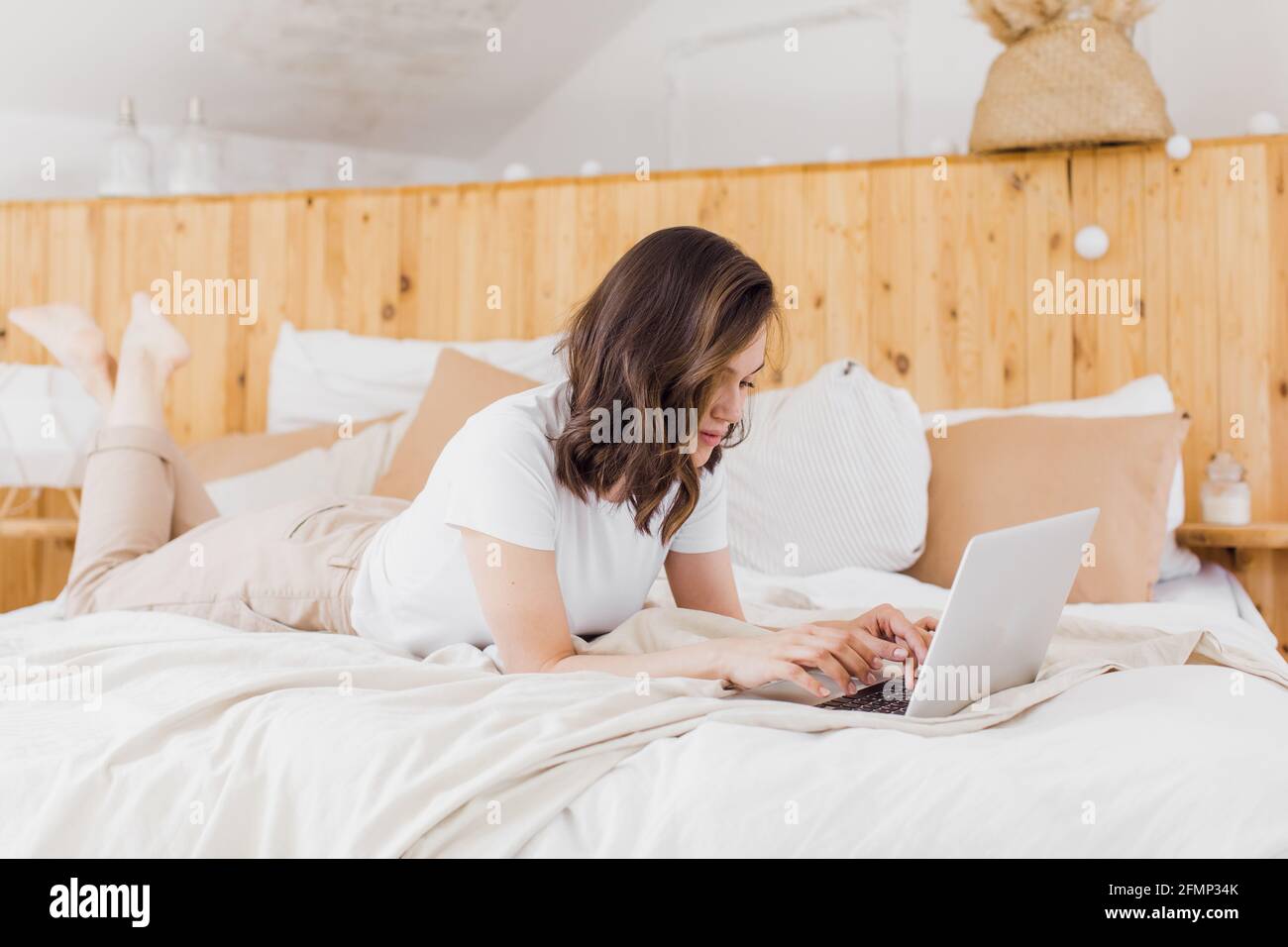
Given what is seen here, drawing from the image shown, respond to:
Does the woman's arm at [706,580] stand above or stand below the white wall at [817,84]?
below

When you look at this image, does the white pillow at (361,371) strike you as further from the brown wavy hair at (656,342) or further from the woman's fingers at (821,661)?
the woman's fingers at (821,661)

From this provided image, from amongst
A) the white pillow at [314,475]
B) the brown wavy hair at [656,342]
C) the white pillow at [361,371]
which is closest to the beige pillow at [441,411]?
the white pillow at [314,475]

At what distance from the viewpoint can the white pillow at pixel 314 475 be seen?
2215 mm

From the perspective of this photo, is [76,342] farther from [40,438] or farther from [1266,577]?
[1266,577]

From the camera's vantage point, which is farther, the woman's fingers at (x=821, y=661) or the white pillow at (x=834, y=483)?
the white pillow at (x=834, y=483)

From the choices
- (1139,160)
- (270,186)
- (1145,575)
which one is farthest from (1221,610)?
(270,186)

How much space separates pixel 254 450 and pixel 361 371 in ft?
1.07

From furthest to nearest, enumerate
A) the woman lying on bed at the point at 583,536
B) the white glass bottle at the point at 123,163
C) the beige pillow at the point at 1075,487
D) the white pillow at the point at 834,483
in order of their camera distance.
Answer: the white glass bottle at the point at 123,163, the white pillow at the point at 834,483, the beige pillow at the point at 1075,487, the woman lying on bed at the point at 583,536

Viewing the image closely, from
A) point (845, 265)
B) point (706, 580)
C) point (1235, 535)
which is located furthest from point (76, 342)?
point (1235, 535)

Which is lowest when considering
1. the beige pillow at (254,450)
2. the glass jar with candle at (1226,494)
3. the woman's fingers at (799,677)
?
the woman's fingers at (799,677)

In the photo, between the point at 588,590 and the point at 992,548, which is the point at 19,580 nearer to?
the point at 588,590

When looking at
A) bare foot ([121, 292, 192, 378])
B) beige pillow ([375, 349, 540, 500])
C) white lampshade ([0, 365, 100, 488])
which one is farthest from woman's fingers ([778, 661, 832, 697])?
white lampshade ([0, 365, 100, 488])

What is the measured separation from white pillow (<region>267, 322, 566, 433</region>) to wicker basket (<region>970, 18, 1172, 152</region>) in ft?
3.64

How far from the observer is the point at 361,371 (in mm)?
2559
